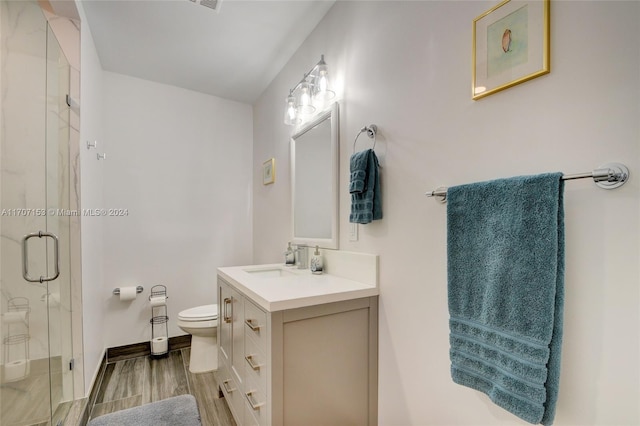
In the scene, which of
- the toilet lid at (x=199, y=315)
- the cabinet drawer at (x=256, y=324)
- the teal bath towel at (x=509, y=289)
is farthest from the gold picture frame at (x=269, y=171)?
the teal bath towel at (x=509, y=289)

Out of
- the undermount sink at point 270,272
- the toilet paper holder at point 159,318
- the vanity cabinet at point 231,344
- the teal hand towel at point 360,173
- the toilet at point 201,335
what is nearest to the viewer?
the teal hand towel at point 360,173

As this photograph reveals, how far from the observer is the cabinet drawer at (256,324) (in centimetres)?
127

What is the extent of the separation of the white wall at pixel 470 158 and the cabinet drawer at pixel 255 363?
22.0 inches

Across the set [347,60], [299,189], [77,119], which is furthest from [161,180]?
[347,60]

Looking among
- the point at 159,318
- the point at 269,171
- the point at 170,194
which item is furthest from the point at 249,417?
the point at 170,194

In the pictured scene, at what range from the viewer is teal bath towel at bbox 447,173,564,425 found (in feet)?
2.55

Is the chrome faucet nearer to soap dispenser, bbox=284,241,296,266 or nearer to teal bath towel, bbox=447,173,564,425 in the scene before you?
soap dispenser, bbox=284,241,296,266

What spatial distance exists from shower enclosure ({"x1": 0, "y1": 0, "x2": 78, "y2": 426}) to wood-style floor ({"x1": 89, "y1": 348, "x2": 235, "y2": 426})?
0.32m

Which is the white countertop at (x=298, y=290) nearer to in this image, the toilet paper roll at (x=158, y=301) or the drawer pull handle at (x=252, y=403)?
the drawer pull handle at (x=252, y=403)

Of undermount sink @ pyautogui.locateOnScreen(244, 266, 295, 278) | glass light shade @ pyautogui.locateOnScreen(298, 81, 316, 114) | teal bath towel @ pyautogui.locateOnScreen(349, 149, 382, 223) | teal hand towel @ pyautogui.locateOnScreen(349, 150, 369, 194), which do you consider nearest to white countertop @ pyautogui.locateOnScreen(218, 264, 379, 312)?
undermount sink @ pyautogui.locateOnScreen(244, 266, 295, 278)

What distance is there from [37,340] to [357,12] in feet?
7.91

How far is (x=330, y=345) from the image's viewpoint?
4.37ft

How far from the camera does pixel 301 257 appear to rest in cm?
211

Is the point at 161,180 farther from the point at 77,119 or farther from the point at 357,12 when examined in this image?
the point at 357,12
